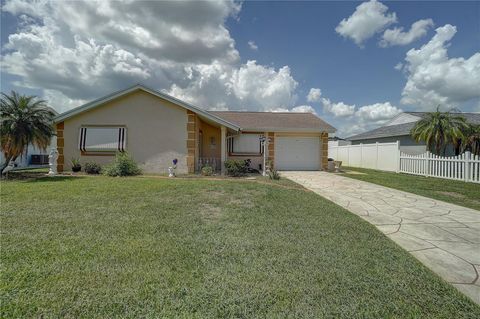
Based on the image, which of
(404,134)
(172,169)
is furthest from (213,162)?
(404,134)

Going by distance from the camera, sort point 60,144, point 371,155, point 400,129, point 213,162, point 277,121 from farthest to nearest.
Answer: point 400,129, point 371,155, point 277,121, point 213,162, point 60,144

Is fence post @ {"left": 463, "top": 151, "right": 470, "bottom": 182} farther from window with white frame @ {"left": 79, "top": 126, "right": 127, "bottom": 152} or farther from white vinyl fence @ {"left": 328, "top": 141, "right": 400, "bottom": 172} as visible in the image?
window with white frame @ {"left": 79, "top": 126, "right": 127, "bottom": 152}

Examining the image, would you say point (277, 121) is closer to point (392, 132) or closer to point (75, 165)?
point (392, 132)

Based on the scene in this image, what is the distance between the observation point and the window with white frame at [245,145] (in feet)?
52.5

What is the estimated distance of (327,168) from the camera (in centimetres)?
1661

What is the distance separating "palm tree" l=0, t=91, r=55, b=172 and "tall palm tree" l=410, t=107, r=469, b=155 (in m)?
21.2

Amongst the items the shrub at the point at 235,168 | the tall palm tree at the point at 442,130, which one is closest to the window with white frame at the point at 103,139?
the shrub at the point at 235,168

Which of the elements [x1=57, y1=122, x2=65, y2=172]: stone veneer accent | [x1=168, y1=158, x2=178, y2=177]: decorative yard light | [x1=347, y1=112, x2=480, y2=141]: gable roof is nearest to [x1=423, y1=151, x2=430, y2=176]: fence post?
[x1=347, y1=112, x2=480, y2=141]: gable roof

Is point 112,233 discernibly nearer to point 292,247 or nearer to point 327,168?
point 292,247

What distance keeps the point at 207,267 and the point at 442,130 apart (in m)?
17.2

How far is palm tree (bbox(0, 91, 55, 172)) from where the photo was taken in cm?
969

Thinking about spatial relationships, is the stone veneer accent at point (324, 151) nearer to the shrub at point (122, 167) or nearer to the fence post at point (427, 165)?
the fence post at point (427, 165)

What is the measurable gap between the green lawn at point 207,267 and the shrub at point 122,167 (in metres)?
5.44

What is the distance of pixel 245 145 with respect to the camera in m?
16.0
